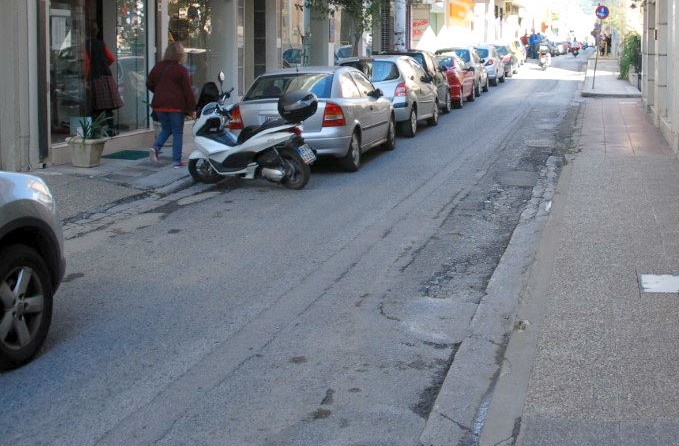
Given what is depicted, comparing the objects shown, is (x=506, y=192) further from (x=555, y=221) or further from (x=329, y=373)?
(x=329, y=373)

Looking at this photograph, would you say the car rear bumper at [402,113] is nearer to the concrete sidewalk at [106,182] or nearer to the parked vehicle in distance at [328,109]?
the parked vehicle in distance at [328,109]

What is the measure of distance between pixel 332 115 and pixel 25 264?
8.48m

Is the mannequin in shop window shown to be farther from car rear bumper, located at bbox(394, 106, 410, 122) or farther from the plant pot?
car rear bumper, located at bbox(394, 106, 410, 122)

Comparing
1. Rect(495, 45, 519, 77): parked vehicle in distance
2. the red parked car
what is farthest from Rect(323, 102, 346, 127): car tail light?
Rect(495, 45, 519, 77): parked vehicle in distance

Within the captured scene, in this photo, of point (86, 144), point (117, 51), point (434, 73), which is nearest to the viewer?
point (86, 144)

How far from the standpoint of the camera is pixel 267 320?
7.31 m

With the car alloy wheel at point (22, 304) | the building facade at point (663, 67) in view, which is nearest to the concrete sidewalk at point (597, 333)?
the car alloy wheel at point (22, 304)

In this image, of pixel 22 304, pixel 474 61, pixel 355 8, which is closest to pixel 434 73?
pixel 355 8

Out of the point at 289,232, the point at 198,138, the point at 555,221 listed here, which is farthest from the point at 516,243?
the point at 198,138

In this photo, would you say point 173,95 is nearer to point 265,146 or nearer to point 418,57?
point 265,146

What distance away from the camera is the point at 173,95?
14.8m

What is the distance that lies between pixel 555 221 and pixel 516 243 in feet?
2.82

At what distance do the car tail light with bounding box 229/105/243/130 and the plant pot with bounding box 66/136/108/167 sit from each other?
1868 mm

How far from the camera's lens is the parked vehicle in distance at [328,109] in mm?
14258
